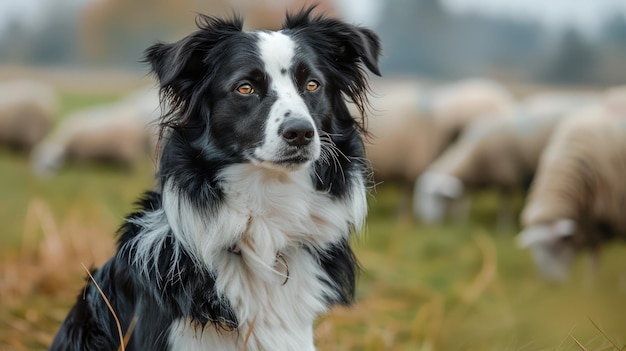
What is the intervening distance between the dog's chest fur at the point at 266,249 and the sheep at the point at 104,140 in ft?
29.5

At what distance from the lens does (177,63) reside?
295cm

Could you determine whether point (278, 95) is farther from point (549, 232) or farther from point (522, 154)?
point (522, 154)

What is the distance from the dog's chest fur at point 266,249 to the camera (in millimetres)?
2988

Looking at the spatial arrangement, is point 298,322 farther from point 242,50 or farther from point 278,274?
point 242,50

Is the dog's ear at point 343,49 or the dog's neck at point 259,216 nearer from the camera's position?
the dog's neck at point 259,216

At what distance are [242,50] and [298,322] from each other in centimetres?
114

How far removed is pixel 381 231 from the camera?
962 centimetres

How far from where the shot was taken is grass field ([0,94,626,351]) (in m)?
4.66

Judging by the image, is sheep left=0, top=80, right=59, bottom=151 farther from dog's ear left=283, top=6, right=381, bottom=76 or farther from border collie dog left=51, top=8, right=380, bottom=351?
dog's ear left=283, top=6, right=381, bottom=76

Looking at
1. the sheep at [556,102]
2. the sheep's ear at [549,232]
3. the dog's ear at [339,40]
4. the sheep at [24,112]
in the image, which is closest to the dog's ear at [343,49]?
the dog's ear at [339,40]

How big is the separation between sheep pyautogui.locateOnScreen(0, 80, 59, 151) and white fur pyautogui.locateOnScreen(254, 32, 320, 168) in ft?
32.5

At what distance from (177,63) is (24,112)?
10034 millimetres

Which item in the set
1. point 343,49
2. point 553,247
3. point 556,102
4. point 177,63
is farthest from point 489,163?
point 177,63

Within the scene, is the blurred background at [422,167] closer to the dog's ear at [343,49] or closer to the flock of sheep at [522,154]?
the flock of sheep at [522,154]
